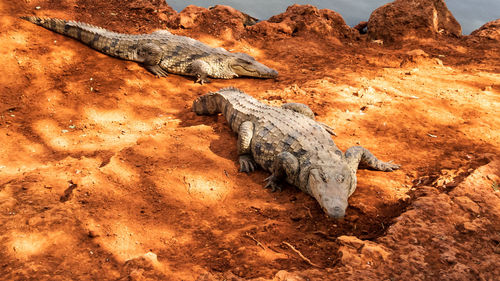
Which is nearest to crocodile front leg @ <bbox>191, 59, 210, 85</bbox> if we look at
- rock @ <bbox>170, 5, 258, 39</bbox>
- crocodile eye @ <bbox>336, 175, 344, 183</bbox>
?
rock @ <bbox>170, 5, 258, 39</bbox>

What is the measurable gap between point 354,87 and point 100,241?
5656 mm

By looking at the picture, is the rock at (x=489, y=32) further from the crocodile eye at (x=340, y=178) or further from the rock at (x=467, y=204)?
the crocodile eye at (x=340, y=178)

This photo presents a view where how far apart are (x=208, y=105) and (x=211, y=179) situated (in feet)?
6.99

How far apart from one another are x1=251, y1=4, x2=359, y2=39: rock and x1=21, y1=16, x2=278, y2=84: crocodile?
120 inches

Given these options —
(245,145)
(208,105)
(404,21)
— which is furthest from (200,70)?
(404,21)

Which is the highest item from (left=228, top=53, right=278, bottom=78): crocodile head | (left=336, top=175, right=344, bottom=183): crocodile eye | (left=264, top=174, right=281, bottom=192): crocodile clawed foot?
(left=228, top=53, right=278, bottom=78): crocodile head

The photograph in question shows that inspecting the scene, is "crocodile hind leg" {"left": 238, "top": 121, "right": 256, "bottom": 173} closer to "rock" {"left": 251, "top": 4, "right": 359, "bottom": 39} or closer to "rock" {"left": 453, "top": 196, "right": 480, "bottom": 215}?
"rock" {"left": 453, "top": 196, "right": 480, "bottom": 215}

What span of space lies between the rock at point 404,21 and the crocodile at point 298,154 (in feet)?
24.0

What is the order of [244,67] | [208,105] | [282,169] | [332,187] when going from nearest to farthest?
1. [332,187]
2. [282,169]
3. [208,105]
4. [244,67]

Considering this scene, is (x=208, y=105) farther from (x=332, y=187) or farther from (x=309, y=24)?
(x=309, y=24)

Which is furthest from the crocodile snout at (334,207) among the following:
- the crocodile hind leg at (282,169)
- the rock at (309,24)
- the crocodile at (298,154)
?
the rock at (309,24)

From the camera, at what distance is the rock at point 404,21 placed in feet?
35.0

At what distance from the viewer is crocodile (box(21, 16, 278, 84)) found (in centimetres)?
760

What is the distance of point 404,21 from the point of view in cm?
1068
